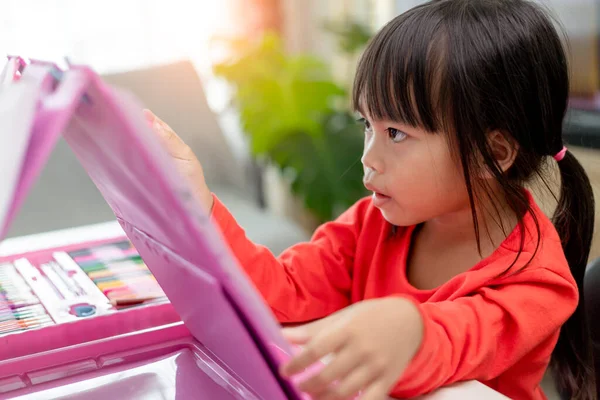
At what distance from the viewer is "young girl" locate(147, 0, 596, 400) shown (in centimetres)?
68

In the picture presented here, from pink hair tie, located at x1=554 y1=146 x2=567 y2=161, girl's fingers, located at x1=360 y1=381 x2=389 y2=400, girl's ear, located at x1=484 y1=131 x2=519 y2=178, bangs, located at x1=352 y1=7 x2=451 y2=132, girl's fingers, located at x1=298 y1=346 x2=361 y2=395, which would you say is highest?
bangs, located at x1=352 y1=7 x2=451 y2=132

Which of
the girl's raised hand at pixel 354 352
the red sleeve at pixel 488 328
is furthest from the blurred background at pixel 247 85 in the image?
the girl's raised hand at pixel 354 352

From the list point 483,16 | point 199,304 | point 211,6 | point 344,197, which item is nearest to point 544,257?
point 483,16

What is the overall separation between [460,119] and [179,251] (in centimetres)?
38

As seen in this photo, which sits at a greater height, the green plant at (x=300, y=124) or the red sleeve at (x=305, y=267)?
the red sleeve at (x=305, y=267)

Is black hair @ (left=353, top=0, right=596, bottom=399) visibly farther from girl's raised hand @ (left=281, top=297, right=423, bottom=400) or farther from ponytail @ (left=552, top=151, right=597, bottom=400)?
girl's raised hand @ (left=281, top=297, right=423, bottom=400)

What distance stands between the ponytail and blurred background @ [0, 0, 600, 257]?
0.61 meters

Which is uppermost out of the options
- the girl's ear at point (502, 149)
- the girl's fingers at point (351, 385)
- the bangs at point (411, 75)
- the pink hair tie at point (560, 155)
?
the bangs at point (411, 75)

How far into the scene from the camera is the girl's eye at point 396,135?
30.6 inches

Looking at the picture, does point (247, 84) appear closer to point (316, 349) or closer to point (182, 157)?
point (182, 157)

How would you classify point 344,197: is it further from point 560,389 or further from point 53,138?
point 53,138

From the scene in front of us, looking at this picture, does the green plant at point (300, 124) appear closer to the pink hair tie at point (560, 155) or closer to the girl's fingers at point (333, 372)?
the pink hair tie at point (560, 155)

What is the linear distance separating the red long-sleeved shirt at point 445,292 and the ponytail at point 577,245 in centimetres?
8

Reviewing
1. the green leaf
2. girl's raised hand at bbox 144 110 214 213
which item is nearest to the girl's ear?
girl's raised hand at bbox 144 110 214 213
